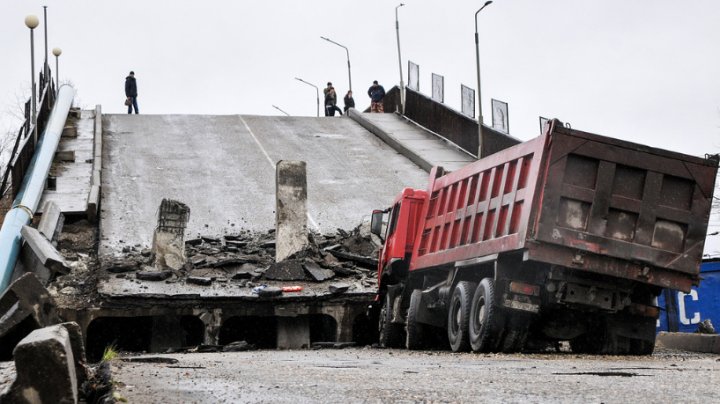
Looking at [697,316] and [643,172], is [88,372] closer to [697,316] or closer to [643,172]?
[643,172]

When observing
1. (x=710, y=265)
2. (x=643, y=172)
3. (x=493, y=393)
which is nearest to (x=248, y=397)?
(x=493, y=393)

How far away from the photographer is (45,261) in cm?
2056

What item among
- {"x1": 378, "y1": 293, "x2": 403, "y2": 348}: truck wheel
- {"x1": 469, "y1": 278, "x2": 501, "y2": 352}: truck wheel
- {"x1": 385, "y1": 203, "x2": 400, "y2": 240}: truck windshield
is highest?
Answer: {"x1": 385, "y1": 203, "x2": 400, "y2": 240}: truck windshield

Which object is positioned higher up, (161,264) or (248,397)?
(248,397)

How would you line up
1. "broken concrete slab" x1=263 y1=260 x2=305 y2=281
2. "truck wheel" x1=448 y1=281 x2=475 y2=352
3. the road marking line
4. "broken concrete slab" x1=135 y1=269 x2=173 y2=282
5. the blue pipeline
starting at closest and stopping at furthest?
"truck wheel" x1=448 y1=281 x2=475 y2=352, the blue pipeline, "broken concrete slab" x1=135 y1=269 x2=173 y2=282, "broken concrete slab" x1=263 y1=260 x2=305 y2=281, the road marking line

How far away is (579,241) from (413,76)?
114ft

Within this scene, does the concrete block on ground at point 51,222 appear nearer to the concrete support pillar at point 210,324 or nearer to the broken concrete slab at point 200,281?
the broken concrete slab at point 200,281

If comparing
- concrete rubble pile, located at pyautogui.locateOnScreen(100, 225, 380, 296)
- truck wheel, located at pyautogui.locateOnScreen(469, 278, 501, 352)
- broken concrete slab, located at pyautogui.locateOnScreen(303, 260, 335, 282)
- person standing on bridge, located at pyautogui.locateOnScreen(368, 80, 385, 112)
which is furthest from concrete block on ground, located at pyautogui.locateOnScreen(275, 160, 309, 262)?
person standing on bridge, located at pyautogui.locateOnScreen(368, 80, 385, 112)

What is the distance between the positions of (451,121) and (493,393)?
1315 inches

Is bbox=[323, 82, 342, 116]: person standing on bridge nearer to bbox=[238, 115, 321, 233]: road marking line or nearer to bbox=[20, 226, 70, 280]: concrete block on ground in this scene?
bbox=[238, 115, 321, 233]: road marking line

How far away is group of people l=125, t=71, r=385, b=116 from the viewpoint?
46.9 meters

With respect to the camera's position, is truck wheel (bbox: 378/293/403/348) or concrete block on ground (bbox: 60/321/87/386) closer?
concrete block on ground (bbox: 60/321/87/386)

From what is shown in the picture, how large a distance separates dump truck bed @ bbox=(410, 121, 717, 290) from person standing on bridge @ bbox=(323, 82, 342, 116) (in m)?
37.7

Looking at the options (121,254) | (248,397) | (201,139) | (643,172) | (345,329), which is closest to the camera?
(248,397)
